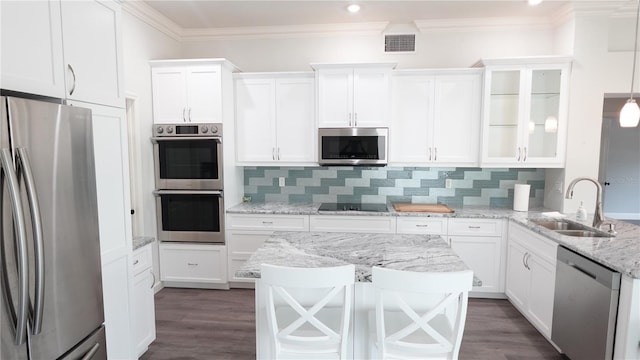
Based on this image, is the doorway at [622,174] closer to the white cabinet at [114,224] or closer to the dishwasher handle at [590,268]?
the dishwasher handle at [590,268]

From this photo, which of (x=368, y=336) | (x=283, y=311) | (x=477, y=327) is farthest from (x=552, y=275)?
(x=283, y=311)

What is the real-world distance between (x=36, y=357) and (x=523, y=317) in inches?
140

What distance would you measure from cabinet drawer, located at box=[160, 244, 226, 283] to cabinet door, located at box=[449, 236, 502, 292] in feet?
8.20

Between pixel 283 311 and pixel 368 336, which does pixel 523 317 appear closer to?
pixel 368 336

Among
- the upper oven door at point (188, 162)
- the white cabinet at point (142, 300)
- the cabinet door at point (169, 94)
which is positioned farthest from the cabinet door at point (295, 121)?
the white cabinet at point (142, 300)

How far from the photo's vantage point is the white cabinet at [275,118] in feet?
12.4

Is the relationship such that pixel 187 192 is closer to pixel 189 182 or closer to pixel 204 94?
pixel 189 182

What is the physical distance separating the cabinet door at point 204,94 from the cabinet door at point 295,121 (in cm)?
65

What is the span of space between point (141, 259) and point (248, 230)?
1.35 meters

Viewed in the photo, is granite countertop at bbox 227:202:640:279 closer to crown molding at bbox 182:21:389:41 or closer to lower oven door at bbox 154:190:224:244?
lower oven door at bbox 154:190:224:244

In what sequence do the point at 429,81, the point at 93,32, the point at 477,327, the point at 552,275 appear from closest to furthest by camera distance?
the point at 93,32
the point at 552,275
the point at 477,327
the point at 429,81

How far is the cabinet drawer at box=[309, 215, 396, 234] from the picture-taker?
3582mm

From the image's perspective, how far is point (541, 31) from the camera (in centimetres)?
374

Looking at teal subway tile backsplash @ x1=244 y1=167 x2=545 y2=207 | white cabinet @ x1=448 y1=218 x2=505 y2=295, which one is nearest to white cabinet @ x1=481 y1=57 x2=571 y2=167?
teal subway tile backsplash @ x1=244 y1=167 x2=545 y2=207
